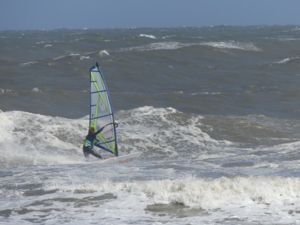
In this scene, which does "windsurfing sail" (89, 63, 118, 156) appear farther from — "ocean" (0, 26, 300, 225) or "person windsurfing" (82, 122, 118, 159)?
"ocean" (0, 26, 300, 225)

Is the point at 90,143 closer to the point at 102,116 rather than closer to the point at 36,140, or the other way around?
the point at 102,116

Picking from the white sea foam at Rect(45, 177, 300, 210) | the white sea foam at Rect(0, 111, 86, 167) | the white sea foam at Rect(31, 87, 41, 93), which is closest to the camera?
the white sea foam at Rect(45, 177, 300, 210)

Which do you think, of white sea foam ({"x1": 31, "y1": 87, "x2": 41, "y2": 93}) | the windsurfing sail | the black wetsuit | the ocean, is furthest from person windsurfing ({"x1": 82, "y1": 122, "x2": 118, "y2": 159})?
white sea foam ({"x1": 31, "y1": 87, "x2": 41, "y2": 93})

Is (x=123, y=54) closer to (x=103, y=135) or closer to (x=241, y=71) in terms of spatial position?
(x=241, y=71)

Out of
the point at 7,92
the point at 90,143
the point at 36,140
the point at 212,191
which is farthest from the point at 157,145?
the point at 7,92

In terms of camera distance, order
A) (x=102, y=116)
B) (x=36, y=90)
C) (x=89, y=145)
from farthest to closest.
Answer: (x=36, y=90)
(x=102, y=116)
(x=89, y=145)

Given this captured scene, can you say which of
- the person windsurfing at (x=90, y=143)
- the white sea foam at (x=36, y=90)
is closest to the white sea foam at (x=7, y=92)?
the white sea foam at (x=36, y=90)

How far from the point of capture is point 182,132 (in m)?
16.0

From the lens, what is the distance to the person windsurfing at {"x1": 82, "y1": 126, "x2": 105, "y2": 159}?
491 inches

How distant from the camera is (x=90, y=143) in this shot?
1266 centimetres

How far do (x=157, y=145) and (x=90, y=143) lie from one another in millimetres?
2405

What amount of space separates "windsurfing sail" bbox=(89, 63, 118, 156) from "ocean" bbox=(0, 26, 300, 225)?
2.25 ft

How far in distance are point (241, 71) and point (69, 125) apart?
17.2 m

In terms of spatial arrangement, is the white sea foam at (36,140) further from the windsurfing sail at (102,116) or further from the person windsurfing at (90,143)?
the windsurfing sail at (102,116)
